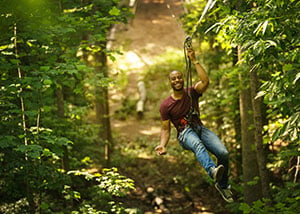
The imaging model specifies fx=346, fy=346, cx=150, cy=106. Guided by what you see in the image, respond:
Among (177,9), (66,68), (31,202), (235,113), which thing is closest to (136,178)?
(235,113)

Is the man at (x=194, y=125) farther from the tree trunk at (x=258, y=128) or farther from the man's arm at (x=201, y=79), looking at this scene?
the tree trunk at (x=258, y=128)

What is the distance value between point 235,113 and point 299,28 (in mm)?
5045

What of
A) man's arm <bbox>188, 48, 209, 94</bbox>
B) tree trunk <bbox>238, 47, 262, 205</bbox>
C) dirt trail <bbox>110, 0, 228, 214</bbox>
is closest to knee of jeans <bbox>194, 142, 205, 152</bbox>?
man's arm <bbox>188, 48, 209, 94</bbox>

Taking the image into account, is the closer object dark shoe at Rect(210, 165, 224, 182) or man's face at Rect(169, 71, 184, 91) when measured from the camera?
dark shoe at Rect(210, 165, 224, 182)

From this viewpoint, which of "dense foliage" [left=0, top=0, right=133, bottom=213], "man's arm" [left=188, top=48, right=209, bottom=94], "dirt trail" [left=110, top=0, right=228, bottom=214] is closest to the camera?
"man's arm" [left=188, top=48, right=209, bottom=94]

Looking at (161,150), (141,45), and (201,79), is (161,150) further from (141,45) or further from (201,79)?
(141,45)

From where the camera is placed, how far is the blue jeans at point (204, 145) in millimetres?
4465

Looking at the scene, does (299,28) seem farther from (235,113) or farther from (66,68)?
(235,113)

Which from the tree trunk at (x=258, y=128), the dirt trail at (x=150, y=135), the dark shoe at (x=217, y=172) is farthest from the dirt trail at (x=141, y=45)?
the dark shoe at (x=217, y=172)

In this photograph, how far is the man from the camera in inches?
176

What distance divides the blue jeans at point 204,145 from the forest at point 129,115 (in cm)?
88

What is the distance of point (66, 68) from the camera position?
549 centimetres

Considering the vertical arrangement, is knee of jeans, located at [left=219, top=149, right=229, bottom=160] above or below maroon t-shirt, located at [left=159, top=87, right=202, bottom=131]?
below

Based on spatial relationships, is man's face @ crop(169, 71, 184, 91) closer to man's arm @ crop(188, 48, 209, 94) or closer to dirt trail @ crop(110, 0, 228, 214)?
man's arm @ crop(188, 48, 209, 94)
